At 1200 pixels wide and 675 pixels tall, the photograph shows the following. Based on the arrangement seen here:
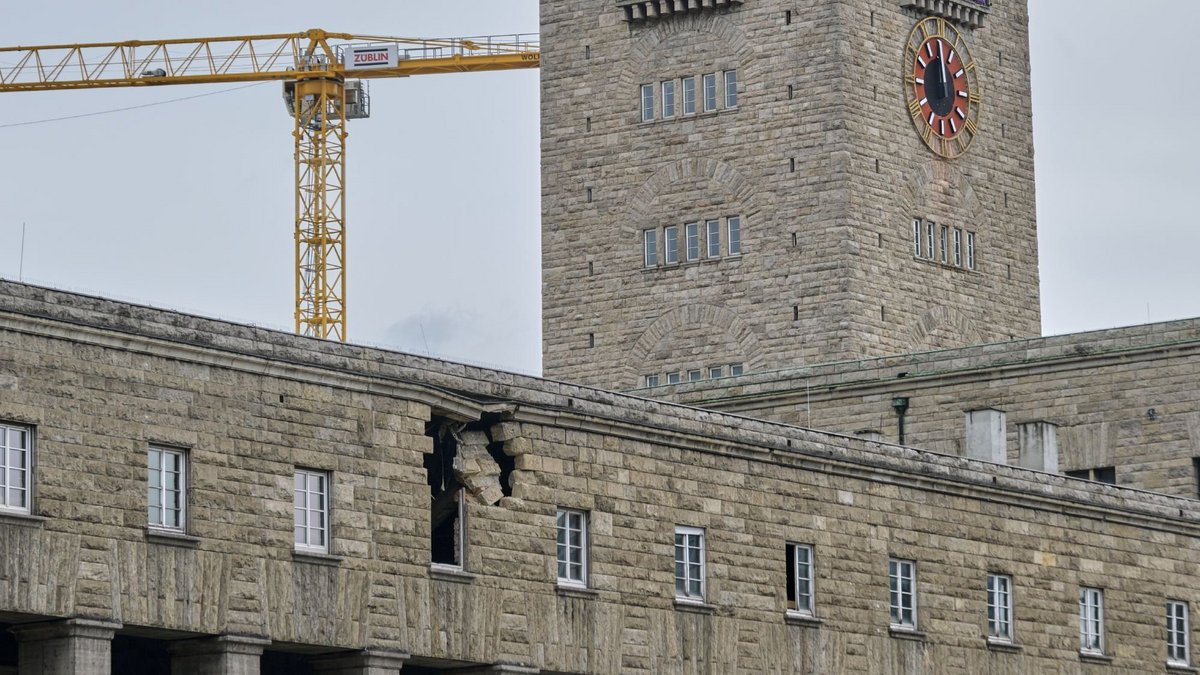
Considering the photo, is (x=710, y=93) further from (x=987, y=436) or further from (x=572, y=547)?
(x=572, y=547)

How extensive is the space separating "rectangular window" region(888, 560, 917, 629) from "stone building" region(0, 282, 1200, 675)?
6 cm

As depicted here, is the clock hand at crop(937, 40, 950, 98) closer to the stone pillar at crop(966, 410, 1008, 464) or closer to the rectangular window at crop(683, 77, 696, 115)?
the rectangular window at crop(683, 77, 696, 115)

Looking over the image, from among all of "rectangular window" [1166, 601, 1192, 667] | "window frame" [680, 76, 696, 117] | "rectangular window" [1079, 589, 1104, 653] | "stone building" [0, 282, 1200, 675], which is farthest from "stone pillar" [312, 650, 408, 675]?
"window frame" [680, 76, 696, 117]

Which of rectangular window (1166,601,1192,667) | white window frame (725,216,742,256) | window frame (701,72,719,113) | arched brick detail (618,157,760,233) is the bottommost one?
rectangular window (1166,601,1192,667)

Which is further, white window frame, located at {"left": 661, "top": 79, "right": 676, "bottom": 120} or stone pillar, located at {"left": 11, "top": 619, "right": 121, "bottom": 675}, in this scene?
white window frame, located at {"left": 661, "top": 79, "right": 676, "bottom": 120}

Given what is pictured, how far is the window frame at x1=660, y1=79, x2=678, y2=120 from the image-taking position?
290ft

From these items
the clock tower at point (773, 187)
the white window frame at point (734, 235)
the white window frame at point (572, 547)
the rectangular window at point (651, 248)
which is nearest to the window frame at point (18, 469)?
the white window frame at point (572, 547)

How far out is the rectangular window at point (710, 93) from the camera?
87625 millimetres

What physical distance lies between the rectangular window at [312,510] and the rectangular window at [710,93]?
132 ft

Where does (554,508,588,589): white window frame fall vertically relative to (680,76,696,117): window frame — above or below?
below

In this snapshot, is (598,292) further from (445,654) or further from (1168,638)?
(445,654)

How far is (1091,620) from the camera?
6456 cm

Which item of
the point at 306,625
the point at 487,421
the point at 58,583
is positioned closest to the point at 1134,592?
the point at 487,421

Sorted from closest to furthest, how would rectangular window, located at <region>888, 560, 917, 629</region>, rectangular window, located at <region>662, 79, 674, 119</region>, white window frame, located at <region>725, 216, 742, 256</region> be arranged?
rectangular window, located at <region>888, 560, 917, 629</region> → white window frame, located at <region>725, 216, 742, 256</region> → rectangular window, located at <region>662, 79, 674, 119</region>
